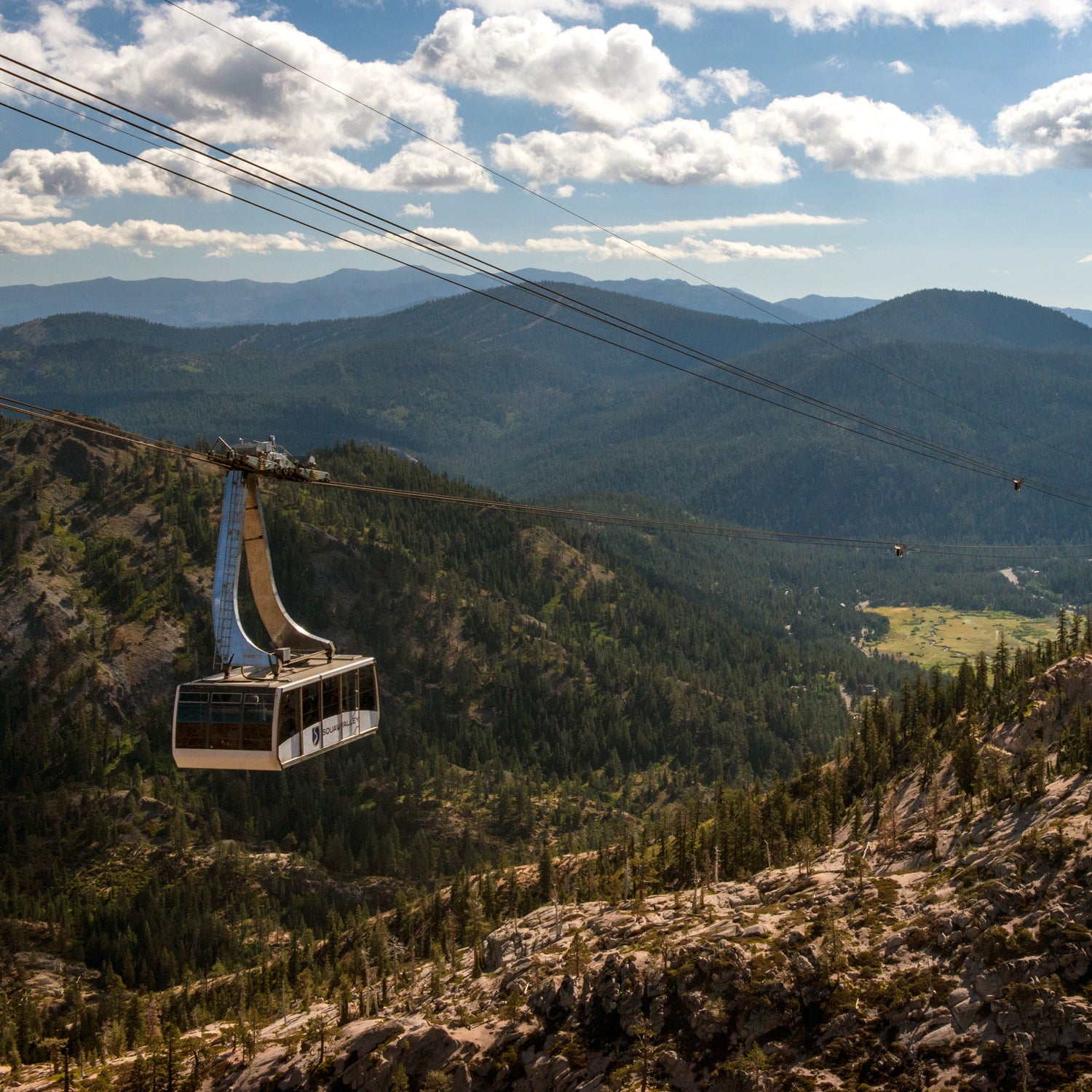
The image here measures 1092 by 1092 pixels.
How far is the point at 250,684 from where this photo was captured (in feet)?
140

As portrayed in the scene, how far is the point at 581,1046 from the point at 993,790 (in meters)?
30.2

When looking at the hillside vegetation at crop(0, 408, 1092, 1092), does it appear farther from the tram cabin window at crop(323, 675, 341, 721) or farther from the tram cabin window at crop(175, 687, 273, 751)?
the tram cabin window at crop(175, 687, 273, 751)

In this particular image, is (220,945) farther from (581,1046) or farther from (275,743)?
(275,743)

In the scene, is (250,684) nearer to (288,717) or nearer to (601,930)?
(288,717)

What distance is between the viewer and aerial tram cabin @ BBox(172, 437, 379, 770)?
4150 cm

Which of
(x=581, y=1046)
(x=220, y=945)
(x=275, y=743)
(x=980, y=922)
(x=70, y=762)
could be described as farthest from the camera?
(x=70, y=762)

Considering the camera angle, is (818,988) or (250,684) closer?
(250,684)

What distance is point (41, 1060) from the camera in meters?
127

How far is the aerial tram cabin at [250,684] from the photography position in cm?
4150

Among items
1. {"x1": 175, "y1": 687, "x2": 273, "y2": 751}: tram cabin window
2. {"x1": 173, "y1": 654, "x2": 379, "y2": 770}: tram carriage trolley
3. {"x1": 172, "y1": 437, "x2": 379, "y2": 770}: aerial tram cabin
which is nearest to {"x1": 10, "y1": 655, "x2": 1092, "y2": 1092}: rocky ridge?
{"x1": 172, "y1": 437, "x2": 379, "y2": 770}: aerial tram cabin

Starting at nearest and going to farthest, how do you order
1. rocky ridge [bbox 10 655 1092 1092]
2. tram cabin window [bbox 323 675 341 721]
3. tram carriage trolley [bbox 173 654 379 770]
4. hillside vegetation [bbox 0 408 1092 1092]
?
tram carriage trolley [bbox 173 654 379 770] < tram cabin window [bbox 323 675 341 721] < rocky ridge [bbox 10 655 1092 1092] < hillside vegetation [bbox 0 408 1092 1092]

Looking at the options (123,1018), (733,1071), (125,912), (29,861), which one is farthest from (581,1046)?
(29,861)

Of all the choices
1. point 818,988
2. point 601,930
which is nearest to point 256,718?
point 818,988

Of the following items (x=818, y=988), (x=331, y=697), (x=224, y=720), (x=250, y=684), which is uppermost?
(x=250, y=684)
